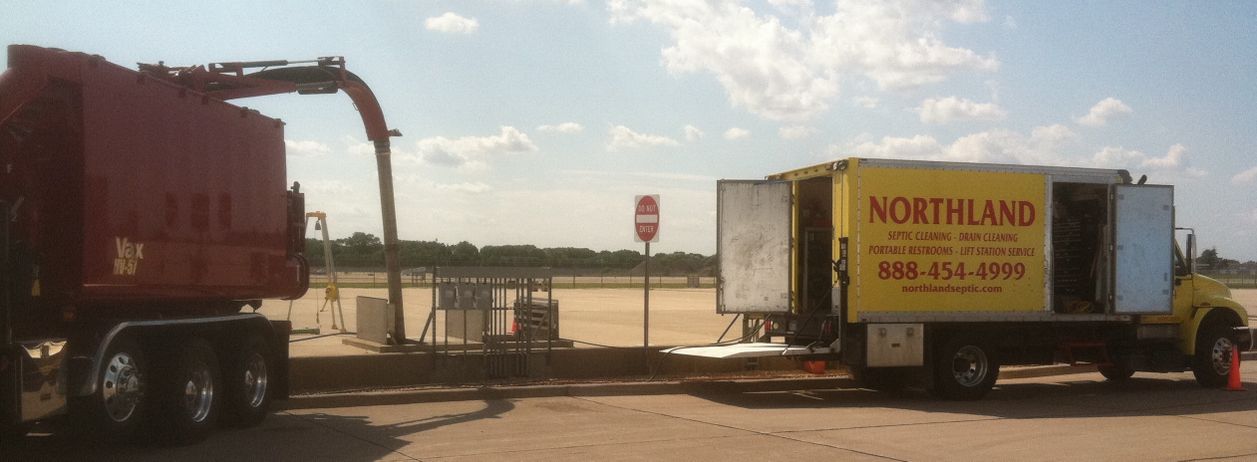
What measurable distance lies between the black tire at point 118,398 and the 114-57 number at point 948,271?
8.02 m

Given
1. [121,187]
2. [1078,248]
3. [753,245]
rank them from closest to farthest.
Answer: [121,187] < [753,245] < [1078,248]

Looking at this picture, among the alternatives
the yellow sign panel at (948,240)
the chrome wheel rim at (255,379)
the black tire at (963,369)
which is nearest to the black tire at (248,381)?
the chrome wheel rim at (255,379)

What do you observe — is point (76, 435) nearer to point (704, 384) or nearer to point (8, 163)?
point (8, 163)

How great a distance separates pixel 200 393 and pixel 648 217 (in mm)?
7045

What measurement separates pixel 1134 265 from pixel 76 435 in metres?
12.1

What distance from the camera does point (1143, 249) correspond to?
15.1 meters

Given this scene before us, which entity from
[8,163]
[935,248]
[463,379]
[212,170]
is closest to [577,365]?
[463,379]

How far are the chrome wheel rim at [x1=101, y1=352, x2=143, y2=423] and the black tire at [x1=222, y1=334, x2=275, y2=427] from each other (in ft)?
4.78

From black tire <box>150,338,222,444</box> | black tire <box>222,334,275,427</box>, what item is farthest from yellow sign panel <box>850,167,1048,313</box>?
black tire <box>150,338,222,444</box>

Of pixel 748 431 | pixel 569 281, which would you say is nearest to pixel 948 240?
pixel 748 431

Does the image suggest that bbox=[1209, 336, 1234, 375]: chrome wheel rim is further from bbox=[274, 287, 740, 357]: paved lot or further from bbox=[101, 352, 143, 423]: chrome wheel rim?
bbox=[101, 352, 143, 423]: chrome wheel rim

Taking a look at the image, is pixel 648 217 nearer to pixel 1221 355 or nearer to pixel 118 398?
pixel 1221 355

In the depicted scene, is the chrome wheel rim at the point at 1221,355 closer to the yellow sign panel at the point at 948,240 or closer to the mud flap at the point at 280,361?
the yellow sign panel at the point at 948,240

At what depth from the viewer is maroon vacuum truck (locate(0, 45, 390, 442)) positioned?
322 inches
